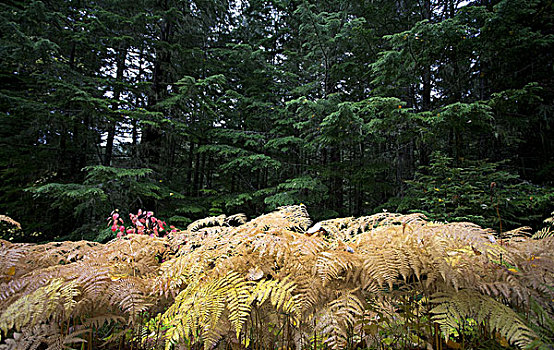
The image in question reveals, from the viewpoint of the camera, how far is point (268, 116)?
8.16 meters

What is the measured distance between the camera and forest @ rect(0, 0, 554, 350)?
3.13 ft

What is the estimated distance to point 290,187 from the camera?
6.57 meters

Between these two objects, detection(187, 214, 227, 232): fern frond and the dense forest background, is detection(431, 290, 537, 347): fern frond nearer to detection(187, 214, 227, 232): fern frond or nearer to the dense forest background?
detection(187, 214, 227, 232): fern frond

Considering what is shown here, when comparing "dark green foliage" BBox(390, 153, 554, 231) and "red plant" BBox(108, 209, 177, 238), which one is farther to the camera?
"dark green foliage" BBox(390, 153, 554, 231)

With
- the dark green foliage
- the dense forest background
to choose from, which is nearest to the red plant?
the dense forest background

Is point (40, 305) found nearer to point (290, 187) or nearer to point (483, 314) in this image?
point (483, 314)

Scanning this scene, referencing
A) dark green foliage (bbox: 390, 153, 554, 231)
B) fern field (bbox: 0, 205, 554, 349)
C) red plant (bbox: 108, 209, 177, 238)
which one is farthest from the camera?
dark green foliage (bbox: 390, 153, 554, 231)

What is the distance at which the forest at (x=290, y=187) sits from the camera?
0.95m

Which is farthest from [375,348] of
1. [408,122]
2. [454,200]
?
[408,122]

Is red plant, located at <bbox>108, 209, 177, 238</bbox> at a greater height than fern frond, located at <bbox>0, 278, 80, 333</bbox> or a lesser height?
lesser

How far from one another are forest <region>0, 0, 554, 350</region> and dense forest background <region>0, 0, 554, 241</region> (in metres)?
0.06

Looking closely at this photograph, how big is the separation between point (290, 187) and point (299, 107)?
2.10m

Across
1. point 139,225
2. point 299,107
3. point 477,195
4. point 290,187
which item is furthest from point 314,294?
point 299,107

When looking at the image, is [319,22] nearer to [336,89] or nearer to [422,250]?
[336,89]
